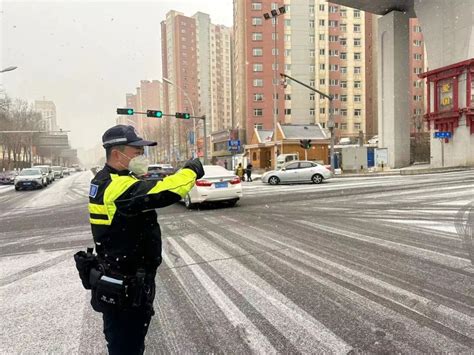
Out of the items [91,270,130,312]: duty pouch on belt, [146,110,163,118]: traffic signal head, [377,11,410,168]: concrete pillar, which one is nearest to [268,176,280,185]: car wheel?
[146,110,163,118]: traffic signal head

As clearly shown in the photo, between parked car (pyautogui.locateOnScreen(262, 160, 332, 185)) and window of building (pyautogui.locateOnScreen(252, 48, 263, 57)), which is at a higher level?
window of building (pyautogui.locateOnScreen(252, 48, 263, 57))

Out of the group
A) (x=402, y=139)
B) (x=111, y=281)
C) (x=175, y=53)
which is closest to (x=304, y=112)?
(x=402, y=139)

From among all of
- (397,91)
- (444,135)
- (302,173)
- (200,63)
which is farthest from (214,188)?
(200,63)

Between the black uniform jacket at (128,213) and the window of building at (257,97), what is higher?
the window of building at (257,97)

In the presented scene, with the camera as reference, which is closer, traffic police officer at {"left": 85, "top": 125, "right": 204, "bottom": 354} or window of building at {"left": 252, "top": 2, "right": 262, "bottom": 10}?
traffic police officer at {"left": 85, "top": 125, "right": 204, "bottom": 354}

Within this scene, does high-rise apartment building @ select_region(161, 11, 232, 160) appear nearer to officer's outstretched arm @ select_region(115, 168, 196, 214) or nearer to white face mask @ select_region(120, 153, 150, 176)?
white face mask @ select_region(120, 153, 150, 176)

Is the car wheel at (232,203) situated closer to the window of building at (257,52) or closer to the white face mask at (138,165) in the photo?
the white face mask at (138,165)

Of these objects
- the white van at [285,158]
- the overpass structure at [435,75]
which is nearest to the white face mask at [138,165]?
the overpass structure at [435,75]

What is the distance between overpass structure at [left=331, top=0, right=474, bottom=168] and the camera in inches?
1102

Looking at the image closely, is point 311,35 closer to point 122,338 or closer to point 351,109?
point 351,109

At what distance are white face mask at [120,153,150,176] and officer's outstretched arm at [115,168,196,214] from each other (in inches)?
8.6

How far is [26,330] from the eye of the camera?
139 inches

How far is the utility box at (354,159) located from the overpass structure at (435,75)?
3.77 metres

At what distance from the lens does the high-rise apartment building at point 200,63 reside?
12262 cm
